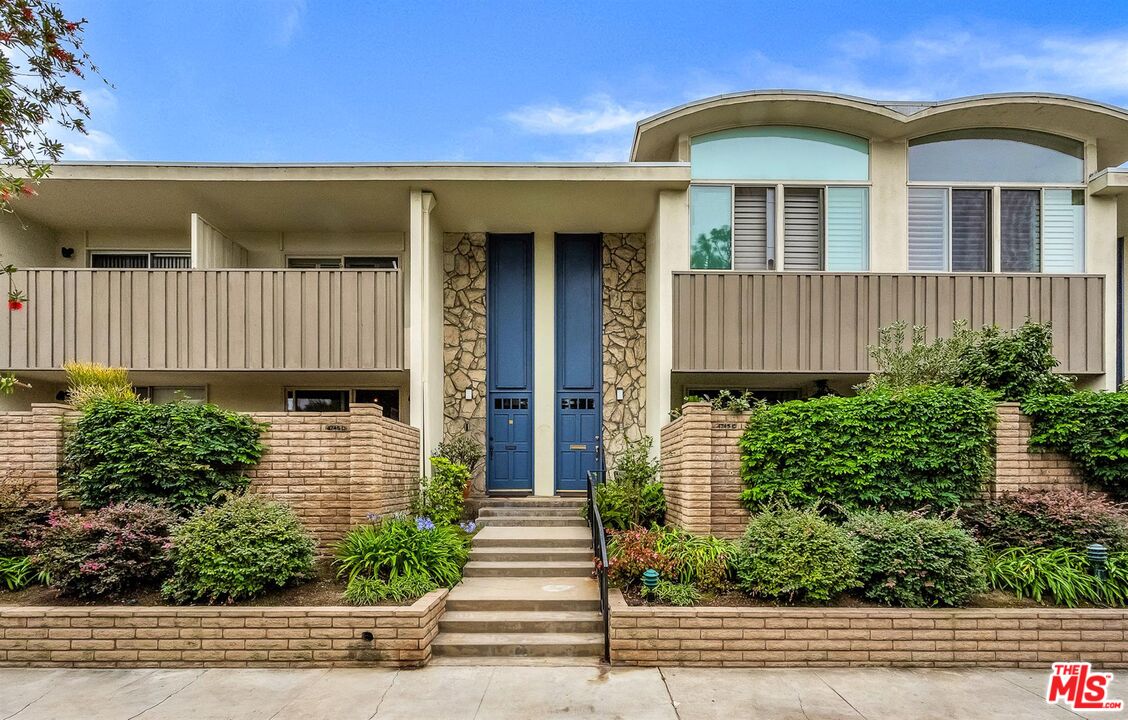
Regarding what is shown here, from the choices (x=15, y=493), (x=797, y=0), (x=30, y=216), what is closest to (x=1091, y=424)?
(x=797, y=0)

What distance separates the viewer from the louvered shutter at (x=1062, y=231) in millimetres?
10109

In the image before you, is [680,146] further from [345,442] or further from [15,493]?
[15,493]

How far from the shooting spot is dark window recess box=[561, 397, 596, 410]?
37.3 ft

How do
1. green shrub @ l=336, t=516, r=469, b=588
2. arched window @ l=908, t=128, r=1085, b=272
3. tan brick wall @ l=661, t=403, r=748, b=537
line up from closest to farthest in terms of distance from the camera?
green shrub @ l=336, t=516, r=469, b=588, tan brick wall @ l=661, t=403, r=748, b=537, arched window @ l=908, t=128, r=1085, b=272

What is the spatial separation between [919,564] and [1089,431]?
2898mm

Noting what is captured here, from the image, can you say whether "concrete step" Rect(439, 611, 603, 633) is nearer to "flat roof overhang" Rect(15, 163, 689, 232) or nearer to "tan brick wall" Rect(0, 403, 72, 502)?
"tan brick wall" Rect(0, 403, 72, 502)

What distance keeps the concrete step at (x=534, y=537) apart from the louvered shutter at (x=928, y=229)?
6.57 meters

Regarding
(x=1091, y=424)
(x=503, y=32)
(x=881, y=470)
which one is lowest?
(x=881, y=470)

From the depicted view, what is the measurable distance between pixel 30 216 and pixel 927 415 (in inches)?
525

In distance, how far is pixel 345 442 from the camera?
7.75 meters

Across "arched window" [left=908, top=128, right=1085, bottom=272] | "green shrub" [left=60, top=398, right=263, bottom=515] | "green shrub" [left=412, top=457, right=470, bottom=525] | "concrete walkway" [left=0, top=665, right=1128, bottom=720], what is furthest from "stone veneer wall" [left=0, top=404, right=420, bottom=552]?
"arched window" [left=908, top=128, right=1085, bottom=272]

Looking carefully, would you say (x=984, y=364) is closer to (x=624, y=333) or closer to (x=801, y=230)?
(x=801, y=230)

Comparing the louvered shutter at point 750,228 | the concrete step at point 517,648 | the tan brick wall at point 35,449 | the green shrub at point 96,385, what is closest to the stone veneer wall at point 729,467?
the concrete step at point 517,648

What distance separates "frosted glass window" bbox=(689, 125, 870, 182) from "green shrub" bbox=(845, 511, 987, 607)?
19.0 ft
